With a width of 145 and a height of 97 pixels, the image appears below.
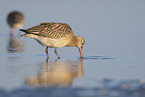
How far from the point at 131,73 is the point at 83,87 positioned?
2.21m

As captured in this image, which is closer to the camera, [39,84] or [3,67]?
[39,84]

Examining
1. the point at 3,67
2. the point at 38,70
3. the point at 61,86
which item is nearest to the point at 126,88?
the point at 61,86

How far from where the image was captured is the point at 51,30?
462 inches

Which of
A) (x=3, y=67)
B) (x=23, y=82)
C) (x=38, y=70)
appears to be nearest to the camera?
(x=23, y=82)

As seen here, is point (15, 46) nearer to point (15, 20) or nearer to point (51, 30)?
point (51, 30)

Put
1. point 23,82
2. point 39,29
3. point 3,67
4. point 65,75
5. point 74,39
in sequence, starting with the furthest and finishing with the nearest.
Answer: point 74,39 → point 39,29 → point 3,67 → point 65,75 → point 23,82

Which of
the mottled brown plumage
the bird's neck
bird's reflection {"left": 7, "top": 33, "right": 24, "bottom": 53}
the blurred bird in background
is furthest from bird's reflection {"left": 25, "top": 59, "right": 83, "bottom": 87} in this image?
the blurred bird in background

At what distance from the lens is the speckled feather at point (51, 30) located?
1145 centimetres

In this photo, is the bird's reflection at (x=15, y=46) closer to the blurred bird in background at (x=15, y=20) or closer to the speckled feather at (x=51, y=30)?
the speckled feather at (x=51, y=30)

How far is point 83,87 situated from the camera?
618cm

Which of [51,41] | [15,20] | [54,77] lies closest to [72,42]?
[51,41]

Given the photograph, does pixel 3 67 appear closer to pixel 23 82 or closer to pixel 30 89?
pixel 23 82

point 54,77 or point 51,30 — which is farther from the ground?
point 51,30

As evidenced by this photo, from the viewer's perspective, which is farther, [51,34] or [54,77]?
[51,34]
